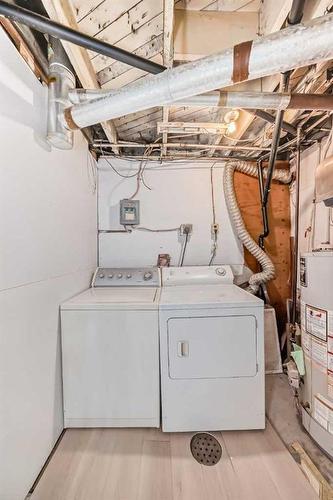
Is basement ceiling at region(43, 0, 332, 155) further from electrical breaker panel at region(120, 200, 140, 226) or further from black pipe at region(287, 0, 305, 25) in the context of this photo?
electrical breaker panel at region(120, 200, 140, 226)

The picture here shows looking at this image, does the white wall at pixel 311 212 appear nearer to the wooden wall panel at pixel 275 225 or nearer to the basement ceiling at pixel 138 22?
the wooden wall panel at pixel 275 225

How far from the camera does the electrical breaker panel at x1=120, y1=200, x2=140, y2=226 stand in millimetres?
2879

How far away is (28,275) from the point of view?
136 centimetres

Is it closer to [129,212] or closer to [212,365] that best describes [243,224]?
[129,212]

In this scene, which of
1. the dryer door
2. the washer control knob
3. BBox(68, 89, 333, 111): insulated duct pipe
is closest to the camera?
BBox(68, 89, 333, 111): insulated duct pipe

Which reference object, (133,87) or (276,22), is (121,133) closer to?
(133,87)

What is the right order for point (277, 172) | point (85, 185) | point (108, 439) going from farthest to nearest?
1. point (277, 172)
2. point (85, 185)
3. point (108, 439)

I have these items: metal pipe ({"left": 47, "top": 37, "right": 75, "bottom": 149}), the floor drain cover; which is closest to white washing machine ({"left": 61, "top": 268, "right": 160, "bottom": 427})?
the floor drain cover

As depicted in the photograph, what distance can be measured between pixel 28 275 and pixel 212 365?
4.24 ft

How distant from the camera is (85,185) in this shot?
2439mm

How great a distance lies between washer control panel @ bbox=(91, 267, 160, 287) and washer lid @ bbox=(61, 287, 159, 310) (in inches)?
7.7

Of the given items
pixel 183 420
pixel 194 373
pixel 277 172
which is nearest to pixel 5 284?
pixel 194 373

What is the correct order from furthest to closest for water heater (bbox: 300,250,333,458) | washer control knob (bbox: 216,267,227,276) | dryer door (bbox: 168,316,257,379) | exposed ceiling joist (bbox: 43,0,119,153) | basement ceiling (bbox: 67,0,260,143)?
washer control knob (bbox: 216,267,227,276) → dryer door (bbox: 168,316,257,379) → water heater (bbox: 300,250,333,458) → basement ceiling (bbox: 67,0,260,143) → exposed ceiling joist (bbox: 43,0,119,153)

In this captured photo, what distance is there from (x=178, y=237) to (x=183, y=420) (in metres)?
1.78
